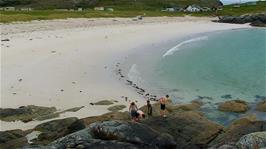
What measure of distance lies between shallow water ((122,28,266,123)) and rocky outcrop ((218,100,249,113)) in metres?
0.81

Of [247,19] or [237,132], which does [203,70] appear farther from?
[247,19]

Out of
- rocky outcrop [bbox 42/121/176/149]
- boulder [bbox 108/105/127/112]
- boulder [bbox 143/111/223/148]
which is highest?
rocky outcrop [bbox 42/121/176/149]

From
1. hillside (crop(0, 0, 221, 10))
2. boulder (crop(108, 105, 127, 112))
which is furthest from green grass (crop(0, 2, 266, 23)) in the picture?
boulder (crop(108, 105, 127, 112))

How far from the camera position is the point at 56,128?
23.7m

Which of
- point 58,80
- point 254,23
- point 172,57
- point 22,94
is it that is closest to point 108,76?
point 58,80

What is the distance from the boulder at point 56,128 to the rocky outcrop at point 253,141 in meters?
8.24

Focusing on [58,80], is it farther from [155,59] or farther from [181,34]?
[181,34]

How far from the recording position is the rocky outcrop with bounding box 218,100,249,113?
103ft

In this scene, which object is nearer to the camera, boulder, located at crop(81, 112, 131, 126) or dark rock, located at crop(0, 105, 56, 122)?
boulder, located at crop(81, 112, 131, 126)

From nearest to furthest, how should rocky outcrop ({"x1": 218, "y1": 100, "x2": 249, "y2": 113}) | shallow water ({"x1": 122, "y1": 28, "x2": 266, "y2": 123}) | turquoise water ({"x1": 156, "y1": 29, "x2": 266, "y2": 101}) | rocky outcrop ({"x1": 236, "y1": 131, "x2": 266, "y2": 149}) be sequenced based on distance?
rocky outcrop ({"x1": 236, "y1": 131, "x2": 266, "y2": 149}), rocky outcrop ({"x1": 218, "y1": 100, "x2": 249, "y2": 113}), shallow water ({"x1": 122, "y1": 28, "x2": 266, "y2": 123}), turquoise water ({"x1": 156, "y1": 29, "x2": 266, "y2": 101})

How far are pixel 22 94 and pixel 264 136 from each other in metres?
20.0

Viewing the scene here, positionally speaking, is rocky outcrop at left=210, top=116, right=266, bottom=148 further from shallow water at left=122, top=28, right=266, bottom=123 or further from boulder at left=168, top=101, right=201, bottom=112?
boulder at left=168, top=101, right=201, bottom=112

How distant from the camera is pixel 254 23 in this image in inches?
4621

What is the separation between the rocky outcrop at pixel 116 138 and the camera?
17047mm
